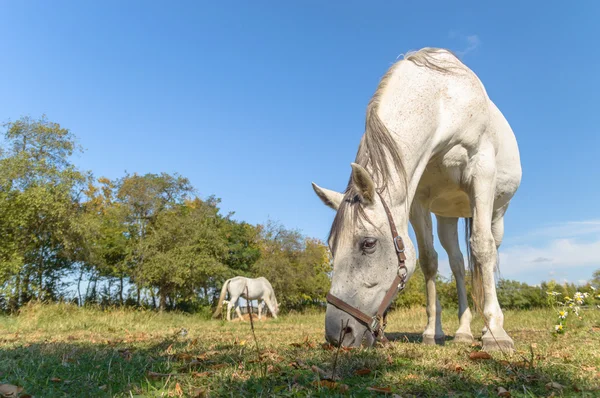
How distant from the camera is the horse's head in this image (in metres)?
2.84

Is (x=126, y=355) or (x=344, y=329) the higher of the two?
(x=344, y=329)

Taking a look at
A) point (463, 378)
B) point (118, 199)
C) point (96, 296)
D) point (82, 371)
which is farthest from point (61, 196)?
point (463, 378)

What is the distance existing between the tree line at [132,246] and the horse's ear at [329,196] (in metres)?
11.5

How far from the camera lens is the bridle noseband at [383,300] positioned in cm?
283

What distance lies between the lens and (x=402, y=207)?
3271mm

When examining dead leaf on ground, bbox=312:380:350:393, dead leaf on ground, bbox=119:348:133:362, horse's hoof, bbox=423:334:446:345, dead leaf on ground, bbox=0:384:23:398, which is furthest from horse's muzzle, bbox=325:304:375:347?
horse's hoof, bbox=423:334:446:345

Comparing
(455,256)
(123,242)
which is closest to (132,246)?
(123,242)

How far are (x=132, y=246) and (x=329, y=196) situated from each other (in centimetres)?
2231

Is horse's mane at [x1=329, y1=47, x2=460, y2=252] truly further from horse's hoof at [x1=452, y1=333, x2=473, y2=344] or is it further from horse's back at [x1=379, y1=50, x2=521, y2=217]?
horse's hoof at [x1=452, y1=333, x2=473, y2=344]

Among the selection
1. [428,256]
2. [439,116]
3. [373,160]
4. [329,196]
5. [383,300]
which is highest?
[439,116]

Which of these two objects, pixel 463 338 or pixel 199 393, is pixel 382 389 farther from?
pixel 463 338

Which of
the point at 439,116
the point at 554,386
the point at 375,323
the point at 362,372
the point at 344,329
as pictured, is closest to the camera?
the point at 554,386

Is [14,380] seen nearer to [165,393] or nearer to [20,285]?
[165,393]

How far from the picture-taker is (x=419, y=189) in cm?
468
